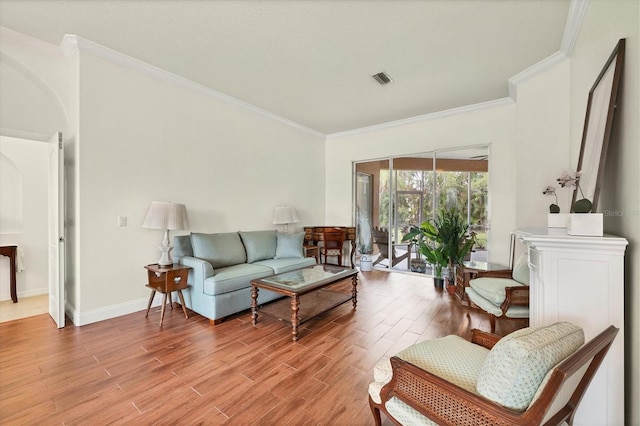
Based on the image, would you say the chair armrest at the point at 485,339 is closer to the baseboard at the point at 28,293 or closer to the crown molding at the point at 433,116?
the crown molding at the point at 433,116

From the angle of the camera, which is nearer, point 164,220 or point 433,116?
point 164,220

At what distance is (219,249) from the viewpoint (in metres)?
3.59

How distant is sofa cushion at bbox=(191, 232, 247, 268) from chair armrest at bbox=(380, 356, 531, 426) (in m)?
2.78

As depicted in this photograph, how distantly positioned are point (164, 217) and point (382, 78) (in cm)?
324

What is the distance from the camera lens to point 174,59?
124 inches

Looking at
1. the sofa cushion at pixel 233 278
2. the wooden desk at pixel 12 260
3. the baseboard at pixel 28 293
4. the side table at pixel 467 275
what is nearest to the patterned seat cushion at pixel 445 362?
the side table at pixel 467 275

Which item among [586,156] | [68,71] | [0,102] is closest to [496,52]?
[586,156]

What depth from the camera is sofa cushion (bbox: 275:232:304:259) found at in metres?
4.32

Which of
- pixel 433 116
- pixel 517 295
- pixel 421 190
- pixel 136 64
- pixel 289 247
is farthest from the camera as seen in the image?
pixel 421 190

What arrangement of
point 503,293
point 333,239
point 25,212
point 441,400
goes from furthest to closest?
point 333,239, point 25,212, point 503,293, point 441,400

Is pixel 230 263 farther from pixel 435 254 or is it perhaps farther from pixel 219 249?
pixel 435 254

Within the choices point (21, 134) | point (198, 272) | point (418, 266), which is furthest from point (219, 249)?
point (418, 266)

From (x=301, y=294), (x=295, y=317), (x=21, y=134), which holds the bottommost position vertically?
(x=295, y=317)

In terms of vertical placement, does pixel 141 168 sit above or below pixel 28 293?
above
